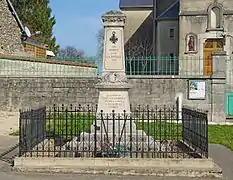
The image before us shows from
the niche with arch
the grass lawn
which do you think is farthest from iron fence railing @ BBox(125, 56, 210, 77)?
the niche with arch

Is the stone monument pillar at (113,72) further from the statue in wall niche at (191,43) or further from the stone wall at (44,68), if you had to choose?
the statue in wall niche at (191,43)

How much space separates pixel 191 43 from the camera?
33.2 m

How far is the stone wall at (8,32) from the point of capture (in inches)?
1278

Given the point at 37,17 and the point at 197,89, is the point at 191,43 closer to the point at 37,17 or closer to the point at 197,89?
the point at 197,89

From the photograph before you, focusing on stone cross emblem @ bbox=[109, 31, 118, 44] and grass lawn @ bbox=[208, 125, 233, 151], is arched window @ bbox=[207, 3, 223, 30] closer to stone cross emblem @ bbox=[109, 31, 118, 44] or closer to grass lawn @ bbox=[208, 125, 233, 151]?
grass lawn @ bbox=[208, 125, 233, 151]

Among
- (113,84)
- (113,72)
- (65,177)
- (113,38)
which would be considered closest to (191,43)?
(113,38)

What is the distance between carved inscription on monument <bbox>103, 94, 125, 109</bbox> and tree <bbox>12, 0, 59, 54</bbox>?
3766 centimetres

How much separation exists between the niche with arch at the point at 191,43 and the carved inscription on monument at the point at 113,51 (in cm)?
2256

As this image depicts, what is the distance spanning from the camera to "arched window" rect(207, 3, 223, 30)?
3294 centimetres

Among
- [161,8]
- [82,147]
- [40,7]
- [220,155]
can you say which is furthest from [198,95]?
[40,7]

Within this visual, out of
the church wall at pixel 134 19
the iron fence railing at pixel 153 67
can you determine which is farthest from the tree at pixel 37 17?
the iron fence railing at pixel 153 67

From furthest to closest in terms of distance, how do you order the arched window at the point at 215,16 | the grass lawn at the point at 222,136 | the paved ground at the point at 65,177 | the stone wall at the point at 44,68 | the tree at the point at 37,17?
1. the tree at the point at 37,17
2. the arched window at the point at 215,16
3. the stone wall at the point at 44,68
4. the grass lawn at the point at 222,136
5. the paved ground at the point at 65,177

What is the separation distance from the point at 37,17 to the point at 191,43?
2127 centimetres

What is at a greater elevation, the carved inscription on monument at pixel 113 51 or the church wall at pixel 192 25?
the church wall at pixel 192 25
